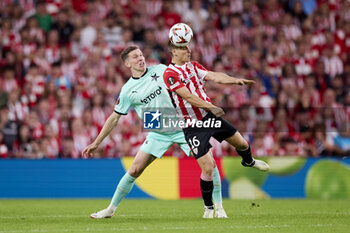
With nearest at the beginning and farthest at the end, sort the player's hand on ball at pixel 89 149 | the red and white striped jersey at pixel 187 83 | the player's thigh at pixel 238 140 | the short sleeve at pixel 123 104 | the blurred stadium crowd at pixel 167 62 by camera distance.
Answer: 1. the red and white striped jersey at pixel 187 83
2. the player's thigh at pixel 238 140
3. the player's hand on ball at pixel 89 149
4. the short sleeve at pixel 123 104
5. the blurred stadium crowd at pixel 167 62

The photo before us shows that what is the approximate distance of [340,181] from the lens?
14.1 m

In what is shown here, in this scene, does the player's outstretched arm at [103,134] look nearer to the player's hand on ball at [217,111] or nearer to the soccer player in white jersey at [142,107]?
the soccer player in white jersey at [142,107]

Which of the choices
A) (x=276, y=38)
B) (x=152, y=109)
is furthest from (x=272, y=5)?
(x=152, y=109)

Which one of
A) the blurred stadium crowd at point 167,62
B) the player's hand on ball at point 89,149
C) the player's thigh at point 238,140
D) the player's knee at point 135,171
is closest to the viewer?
the player's thigh at point 238,140

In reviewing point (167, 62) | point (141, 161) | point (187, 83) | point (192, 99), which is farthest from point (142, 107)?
point (167, 62)

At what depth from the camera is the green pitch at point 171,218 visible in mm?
7852

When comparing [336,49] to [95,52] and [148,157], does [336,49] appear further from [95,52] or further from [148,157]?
[148,157]

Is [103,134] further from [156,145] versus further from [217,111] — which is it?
[217,111]

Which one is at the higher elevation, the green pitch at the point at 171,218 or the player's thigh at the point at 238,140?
the player's thigh at the point at 238,140

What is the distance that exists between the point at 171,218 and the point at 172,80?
78.2 inches

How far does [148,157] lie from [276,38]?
34.0 ft

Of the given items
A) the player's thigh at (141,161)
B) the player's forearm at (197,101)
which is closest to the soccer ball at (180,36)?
the player's forearm at (197,101)

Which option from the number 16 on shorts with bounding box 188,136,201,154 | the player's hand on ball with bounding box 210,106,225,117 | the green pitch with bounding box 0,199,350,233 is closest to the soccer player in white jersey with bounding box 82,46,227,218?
the green pitch with bounding box 0,199,350,233

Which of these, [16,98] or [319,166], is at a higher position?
[16,98]
